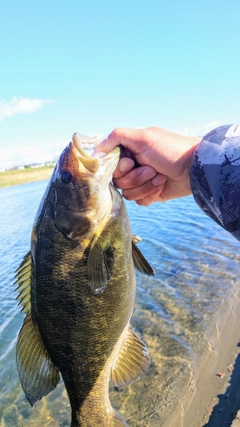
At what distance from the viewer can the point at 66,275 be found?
8.12 feet

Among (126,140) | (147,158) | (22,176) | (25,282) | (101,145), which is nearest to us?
(25,282)

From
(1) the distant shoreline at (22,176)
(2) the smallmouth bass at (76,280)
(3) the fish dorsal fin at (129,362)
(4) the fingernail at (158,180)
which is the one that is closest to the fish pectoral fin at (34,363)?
(2) the smallmouth bass at (76,280)

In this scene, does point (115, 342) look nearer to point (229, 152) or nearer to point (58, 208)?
point (58, 208)

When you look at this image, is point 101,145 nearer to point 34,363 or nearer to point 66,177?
point 66,177

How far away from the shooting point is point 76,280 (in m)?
2.49

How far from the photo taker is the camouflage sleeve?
2.58 metres

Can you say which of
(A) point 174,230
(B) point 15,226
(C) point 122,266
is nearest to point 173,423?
(C) point 122,266

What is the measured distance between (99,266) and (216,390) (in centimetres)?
445

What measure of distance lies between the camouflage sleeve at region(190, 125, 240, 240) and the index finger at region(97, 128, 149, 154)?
493 mm

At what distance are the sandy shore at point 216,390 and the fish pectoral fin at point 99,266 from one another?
3572 mm

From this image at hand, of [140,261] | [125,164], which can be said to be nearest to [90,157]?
[125,164]

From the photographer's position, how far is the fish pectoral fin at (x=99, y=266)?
246 cm

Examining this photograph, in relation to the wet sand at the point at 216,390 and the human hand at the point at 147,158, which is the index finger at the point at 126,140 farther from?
the wet sand at the point at 216,390

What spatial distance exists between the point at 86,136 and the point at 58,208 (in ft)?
2.07
